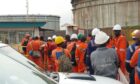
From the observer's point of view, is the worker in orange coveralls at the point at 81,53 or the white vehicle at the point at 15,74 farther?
the worker in orange coveralls at the point at 81,53

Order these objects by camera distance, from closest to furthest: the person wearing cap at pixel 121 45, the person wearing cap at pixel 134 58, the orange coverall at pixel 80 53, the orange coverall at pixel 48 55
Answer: the person wearing cap at pixel 134 58, the person wearing cap at pixel 121 45, the orange coverall at pixel 80 53, the orange coverall at pixel 48 55

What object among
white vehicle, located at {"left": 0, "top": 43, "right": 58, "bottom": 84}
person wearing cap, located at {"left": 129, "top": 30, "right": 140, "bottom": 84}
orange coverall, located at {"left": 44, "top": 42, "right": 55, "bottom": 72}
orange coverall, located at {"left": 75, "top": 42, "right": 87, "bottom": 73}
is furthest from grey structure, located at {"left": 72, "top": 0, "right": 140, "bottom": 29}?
white vehicle, located at {"left": 0, "top": 43, "right": 58, "bottom": 84}

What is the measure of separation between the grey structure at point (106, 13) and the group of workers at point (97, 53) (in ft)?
134

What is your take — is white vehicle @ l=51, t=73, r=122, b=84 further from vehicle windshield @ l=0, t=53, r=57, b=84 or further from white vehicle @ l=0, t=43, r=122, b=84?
vehicle windshield @ l=0, t=53, r=57, b=84

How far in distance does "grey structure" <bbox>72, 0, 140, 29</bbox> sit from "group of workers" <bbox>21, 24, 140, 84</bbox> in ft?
134

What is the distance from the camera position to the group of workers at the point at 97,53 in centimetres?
858

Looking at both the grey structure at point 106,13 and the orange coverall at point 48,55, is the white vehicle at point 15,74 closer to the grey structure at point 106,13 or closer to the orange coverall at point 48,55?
the orange coverall at point 48,55

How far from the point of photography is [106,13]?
209 feet

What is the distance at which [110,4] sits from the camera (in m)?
63.1

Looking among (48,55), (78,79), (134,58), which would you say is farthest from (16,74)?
(48,55)

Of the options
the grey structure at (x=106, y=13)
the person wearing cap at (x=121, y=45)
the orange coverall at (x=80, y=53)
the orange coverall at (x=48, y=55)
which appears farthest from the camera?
the grey structure at (x=106, y=13)

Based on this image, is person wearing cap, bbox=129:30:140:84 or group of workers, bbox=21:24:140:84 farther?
person wearing cap, bbox=129:30:140:84

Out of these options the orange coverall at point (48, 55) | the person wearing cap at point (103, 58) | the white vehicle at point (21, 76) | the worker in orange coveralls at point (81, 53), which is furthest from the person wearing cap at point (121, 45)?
the white vehicle at point (21, 76)

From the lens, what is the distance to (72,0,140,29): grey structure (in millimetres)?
61219
